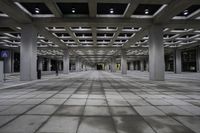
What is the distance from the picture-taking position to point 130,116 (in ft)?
16.1

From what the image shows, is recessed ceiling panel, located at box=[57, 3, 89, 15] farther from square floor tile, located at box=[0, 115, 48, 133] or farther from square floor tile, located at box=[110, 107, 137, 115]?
square floor tile, located at box=[0, 115, 48, 133]

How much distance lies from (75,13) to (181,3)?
967 cm

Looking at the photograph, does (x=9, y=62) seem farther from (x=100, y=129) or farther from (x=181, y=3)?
(x=100, y=129)

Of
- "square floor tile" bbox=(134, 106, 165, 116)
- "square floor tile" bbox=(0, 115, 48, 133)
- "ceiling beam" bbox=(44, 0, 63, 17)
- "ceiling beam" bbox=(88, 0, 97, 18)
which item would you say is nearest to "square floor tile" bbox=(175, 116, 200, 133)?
"square floor tile" bbox=(134, 106, 165, 116)

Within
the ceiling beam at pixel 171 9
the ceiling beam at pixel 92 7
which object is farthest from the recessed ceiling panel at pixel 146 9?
the ceiling beam at pixel 92 7

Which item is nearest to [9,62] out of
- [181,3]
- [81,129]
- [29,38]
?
[29,38]

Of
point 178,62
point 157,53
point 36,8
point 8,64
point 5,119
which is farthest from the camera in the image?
point 8,64

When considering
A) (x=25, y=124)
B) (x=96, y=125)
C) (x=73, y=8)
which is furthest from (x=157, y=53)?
(x=25, y=124)

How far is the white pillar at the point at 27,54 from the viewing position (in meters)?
17.4

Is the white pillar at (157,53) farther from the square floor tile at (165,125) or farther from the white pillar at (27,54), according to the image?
the square floor tile at (165,125)

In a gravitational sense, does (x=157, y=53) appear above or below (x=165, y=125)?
above

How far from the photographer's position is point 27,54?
690 inches

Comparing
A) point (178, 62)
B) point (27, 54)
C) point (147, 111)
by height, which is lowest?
point (147, 111)

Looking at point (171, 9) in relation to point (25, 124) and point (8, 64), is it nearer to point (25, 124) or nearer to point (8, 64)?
point (25, 124)
